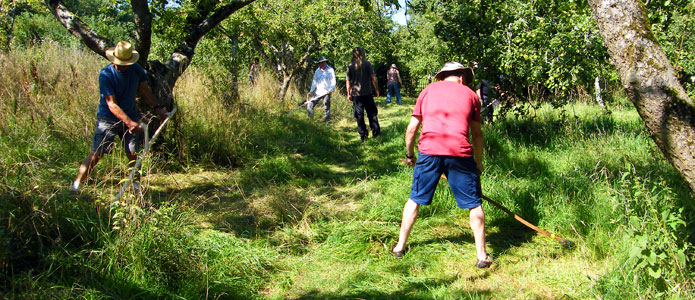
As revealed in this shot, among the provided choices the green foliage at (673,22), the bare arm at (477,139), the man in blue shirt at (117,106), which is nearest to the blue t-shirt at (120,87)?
the man in blue shirt at (117,106)

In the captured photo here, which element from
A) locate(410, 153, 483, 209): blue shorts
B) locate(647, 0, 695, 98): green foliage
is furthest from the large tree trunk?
locate(410, 153, 483, 209): blue shorts

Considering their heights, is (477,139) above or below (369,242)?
above

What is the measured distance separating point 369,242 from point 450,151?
42.7 inches

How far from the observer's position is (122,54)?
4730 mm

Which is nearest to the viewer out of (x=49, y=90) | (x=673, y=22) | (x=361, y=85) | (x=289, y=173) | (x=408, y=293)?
(x=408, y=293)

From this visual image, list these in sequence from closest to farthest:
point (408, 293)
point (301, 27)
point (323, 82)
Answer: point (408, 293) → point (323, 82) → point (301, 27)

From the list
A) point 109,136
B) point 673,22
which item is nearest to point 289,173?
point 109,136

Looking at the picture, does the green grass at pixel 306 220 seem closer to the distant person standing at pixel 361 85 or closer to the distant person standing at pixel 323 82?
the distant person standing at pixel 361 85

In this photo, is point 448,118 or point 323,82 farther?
point 323,82

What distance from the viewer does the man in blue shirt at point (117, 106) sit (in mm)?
4566

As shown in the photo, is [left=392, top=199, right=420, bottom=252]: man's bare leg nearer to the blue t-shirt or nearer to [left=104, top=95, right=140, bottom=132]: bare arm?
[left=104, top=95, right=140, bottom=132]: bare arm

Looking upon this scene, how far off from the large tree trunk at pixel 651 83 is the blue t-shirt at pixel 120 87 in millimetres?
4263

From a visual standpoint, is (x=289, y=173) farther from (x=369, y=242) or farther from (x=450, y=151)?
(x=450, y=151)

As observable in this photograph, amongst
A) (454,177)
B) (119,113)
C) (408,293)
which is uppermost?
(119,113)
